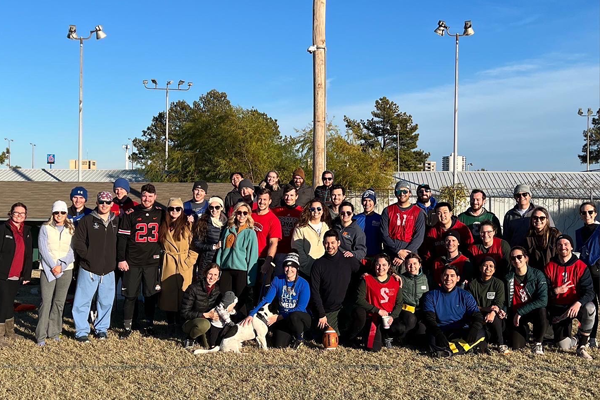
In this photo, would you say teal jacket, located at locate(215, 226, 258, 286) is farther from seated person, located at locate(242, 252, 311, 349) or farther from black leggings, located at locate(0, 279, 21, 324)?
black leggings, located at locate(0, 279, 21, 324)

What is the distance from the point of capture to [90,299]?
269 inches

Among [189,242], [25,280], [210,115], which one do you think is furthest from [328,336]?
[210,115]

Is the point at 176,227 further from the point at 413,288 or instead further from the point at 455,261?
the point at 455,261

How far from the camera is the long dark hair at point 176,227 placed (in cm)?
694

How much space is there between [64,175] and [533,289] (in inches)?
1537

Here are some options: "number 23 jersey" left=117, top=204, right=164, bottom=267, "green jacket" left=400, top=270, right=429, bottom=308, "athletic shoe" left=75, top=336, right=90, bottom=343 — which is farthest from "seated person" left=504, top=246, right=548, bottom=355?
"athletic shoe" left=75, top=336, right=90, bottom=343

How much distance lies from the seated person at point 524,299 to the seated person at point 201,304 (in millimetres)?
3258

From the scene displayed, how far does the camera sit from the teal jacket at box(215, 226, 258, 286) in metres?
6.77

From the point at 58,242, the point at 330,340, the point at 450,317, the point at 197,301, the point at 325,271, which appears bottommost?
the point at 330,340

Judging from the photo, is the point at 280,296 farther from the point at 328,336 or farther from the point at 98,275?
the point at 98,275

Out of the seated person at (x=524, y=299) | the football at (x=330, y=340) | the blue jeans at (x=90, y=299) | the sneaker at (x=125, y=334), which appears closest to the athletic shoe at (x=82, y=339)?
the blue jeans at (x=90, y=299)

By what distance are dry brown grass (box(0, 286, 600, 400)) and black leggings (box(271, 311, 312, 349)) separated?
0.20 metres

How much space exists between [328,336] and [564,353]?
99.8 inches

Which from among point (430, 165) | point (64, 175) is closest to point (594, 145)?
point (430, 165)
